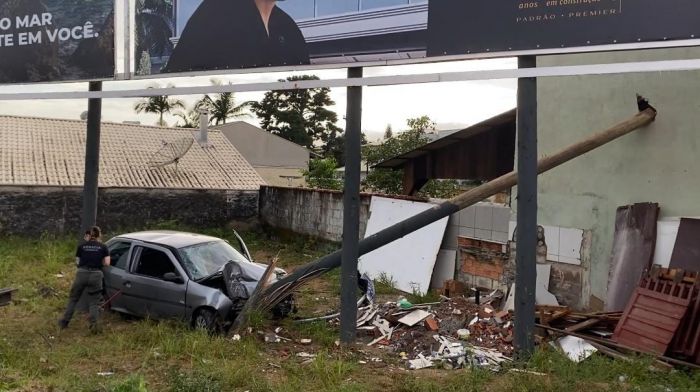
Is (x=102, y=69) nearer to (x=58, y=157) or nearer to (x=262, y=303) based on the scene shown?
(x=262, y=303)

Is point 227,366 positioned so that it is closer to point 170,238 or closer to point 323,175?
point 170,238

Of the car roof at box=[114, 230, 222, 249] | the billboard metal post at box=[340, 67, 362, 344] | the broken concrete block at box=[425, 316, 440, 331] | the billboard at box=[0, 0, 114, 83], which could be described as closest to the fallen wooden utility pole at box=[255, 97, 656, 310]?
the billboard metal post at box=[340, 67, 362, 344]

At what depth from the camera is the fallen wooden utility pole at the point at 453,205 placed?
7266mm

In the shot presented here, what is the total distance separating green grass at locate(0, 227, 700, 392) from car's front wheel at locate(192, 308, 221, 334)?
20 centimetres

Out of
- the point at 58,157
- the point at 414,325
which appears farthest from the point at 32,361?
the point at 58,157

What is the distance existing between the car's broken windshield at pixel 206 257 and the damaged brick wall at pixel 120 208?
31.7 feet

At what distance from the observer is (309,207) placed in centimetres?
1617

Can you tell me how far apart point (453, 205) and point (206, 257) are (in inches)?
144

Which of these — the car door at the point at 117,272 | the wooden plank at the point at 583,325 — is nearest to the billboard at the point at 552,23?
the wooden plank at the point at 583,325

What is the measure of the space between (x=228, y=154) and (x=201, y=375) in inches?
688

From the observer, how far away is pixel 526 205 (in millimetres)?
6301

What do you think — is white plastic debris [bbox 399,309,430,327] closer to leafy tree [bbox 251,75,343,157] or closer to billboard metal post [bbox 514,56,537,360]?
billboard metal post [bbox 514,56,537,360]

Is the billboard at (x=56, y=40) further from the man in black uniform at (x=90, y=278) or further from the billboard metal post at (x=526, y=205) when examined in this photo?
the billboard metal post at (x=526, y=205)

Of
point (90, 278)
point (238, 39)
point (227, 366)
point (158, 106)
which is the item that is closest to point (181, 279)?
point (90, 278)
